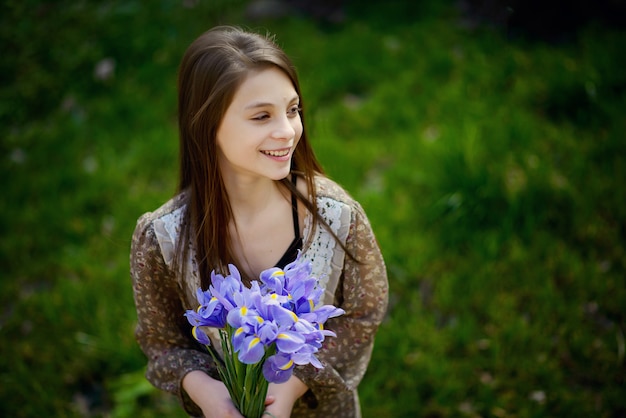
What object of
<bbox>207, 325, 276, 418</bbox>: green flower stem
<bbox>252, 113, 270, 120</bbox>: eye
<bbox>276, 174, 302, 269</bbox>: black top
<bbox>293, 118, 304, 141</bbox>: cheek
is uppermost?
<bbox>252, 113, 270, 120</bbox>: eye

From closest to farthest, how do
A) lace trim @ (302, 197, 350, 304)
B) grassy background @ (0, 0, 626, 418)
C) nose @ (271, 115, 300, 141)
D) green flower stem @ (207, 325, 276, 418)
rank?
green flower stem @ (207, 325, 276, 418) → nose @ (271, 115, 300, 141) → lace trim @ (302, 197, 350, 304) → grassy background @ (0, 0, 626, 418)

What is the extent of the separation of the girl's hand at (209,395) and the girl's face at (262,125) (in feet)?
1.79

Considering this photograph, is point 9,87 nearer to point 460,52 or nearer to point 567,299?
point 460,52

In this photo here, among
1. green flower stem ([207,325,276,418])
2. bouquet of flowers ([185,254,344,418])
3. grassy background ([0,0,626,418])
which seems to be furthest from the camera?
grassy background ([0,0,626,418])

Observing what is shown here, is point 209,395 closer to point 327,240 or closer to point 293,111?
point 327,240

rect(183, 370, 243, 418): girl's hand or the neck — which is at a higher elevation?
the neck

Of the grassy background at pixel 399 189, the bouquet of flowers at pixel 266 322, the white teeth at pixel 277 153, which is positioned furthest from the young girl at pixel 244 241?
the grassy background at pixel 399 189

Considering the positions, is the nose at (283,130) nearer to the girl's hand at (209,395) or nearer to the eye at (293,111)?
the eye at (293,111)

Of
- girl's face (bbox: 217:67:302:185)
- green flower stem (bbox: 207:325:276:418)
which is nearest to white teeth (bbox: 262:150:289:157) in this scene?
girl's face (bbox: 217:67:302:185)

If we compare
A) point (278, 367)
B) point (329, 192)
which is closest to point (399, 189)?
point (329, 192)

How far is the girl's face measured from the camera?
53.6 inches

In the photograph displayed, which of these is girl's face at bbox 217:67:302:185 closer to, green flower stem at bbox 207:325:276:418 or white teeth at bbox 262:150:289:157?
white teeth at bbox 262:150:289:157

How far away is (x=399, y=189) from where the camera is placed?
3.20 m

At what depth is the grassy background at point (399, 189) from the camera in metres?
2.49
